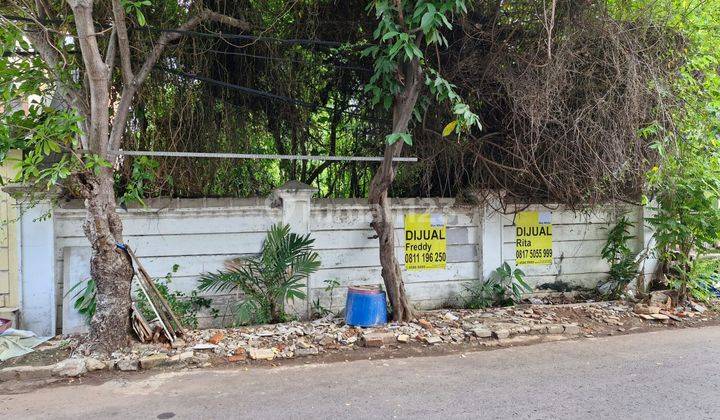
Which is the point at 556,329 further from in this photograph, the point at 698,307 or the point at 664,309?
the point at 698,307

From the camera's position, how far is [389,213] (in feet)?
20.5

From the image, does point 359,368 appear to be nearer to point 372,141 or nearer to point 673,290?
point 372,141

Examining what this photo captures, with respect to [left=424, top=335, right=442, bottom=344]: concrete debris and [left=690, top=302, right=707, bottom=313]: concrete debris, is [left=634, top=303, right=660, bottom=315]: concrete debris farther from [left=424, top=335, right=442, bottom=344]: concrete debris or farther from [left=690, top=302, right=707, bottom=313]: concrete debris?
[left=424, top=335, right=442, bottom=344]: concrete debris

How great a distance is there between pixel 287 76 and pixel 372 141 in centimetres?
147

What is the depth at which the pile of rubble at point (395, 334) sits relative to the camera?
496 centimetres

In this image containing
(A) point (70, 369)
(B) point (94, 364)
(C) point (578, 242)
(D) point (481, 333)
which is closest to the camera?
(A) point (70, 369)

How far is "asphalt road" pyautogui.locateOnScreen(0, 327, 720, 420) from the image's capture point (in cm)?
385

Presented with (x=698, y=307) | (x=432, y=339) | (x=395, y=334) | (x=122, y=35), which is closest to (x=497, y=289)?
(x=432, y=339)

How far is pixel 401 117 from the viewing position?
5824 mm

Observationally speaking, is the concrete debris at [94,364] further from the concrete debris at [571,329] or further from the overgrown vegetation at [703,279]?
the overgrown vegetation at [703,279]

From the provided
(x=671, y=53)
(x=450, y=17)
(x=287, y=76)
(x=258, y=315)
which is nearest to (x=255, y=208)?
(x=258, y=315)

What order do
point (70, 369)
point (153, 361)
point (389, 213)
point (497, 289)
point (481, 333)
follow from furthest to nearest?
point (497, 289) → point (389, 213) → point (481, 333) → point (153, 361) → point (70, 369)

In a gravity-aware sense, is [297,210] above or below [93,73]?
below

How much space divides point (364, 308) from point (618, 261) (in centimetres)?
468
